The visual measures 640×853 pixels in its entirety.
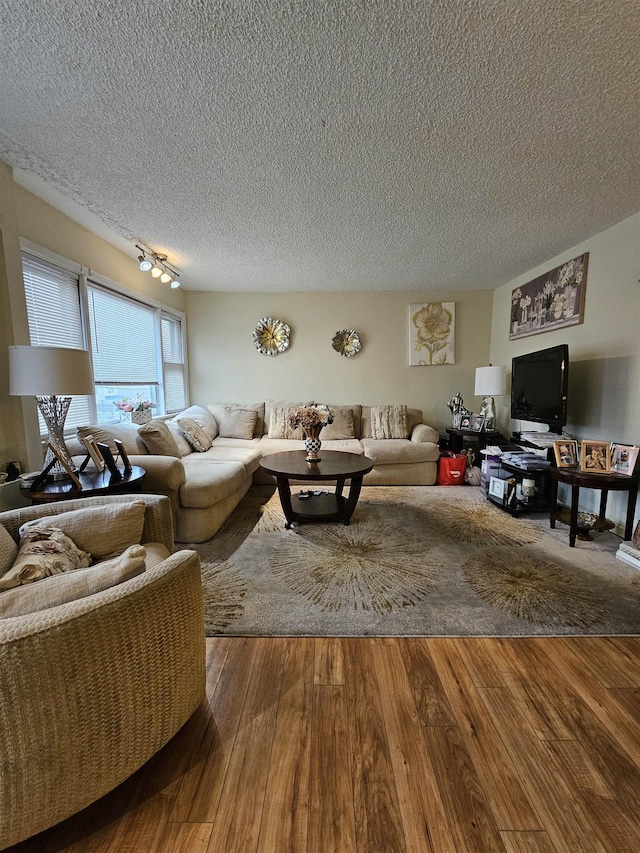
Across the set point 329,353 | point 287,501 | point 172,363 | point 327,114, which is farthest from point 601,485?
point 172,363

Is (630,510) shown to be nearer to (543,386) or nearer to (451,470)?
(543,386)

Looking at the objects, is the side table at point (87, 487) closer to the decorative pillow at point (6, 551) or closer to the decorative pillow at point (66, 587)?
the decorative pillow at point (6, 551)

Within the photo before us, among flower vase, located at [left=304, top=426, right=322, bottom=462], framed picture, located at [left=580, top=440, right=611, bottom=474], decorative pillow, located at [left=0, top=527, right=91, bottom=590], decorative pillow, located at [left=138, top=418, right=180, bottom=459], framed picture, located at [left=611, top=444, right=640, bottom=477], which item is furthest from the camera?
flower vase, located at [left=304, top=426, right=322, bottom=462]

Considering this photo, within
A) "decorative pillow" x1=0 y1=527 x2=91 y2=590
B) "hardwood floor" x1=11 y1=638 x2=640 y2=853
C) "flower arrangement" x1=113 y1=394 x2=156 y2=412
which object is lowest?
"hardwood floor" x1=11 y1=638 x2=640 y2=853

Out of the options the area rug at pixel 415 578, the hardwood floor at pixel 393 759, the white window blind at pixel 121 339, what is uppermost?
the white window blind at pixel 121 339

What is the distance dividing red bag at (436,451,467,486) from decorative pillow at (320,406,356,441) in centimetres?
118

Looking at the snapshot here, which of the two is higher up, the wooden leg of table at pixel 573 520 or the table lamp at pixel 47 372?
the table lamp at pixel 47 372

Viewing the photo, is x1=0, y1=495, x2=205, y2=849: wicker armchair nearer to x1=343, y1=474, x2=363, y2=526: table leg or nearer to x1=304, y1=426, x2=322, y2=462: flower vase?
x1=343, y1=474, x2=363, y2=526: table leg

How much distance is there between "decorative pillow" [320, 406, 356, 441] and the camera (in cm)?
454

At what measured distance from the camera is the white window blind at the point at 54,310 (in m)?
2.43

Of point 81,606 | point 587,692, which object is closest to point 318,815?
point 81,606

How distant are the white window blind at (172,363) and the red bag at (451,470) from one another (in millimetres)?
3465

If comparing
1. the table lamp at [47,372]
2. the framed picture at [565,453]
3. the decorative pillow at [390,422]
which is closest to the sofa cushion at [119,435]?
the table lamp at [47,372]

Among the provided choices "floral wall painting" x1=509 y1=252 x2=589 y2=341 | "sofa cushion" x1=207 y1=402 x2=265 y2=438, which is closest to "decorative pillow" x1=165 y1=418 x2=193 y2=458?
"sofa cushion" x1=207 y1=402 x2=265 y2=438
